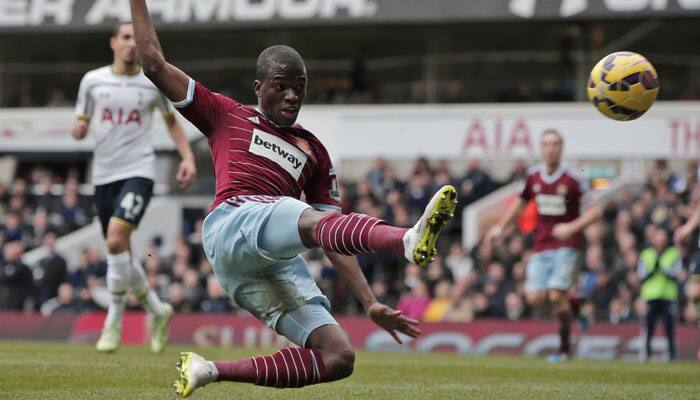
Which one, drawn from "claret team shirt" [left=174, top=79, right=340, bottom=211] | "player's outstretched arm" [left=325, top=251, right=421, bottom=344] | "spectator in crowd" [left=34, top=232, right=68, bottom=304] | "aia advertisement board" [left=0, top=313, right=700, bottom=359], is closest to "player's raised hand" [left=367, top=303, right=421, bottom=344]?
"player's outstretched arm" [left=325, top=251, right=421, bottom=344]

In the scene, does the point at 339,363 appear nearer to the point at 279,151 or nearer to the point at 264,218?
the point at 264,218

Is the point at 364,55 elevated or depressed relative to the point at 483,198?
elevated

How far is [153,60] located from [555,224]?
8530mm

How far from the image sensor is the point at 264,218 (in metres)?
6.01

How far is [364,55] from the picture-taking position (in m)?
28.7

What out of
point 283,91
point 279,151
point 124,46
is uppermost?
point 124,46

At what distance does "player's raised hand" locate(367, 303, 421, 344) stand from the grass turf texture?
154cm

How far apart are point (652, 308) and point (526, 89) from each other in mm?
11683

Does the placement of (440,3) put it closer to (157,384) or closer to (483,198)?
(483,198)

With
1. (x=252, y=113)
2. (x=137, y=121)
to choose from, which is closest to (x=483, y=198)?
(x=137, y=121)

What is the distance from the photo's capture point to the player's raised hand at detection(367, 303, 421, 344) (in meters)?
6.42

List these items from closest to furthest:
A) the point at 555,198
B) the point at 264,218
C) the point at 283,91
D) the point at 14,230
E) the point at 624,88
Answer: the point at 264,218 → the point at 283,91 → the point at 624,88 → the point at 555,198 → the point at 14,230

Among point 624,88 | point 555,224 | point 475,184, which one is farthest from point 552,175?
point 475,184

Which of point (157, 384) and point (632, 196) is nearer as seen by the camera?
point (157, 384)
